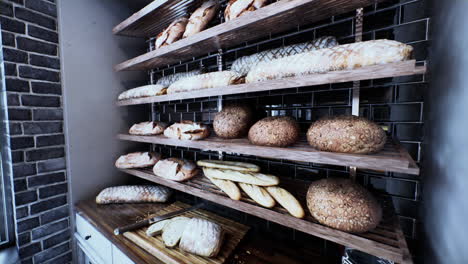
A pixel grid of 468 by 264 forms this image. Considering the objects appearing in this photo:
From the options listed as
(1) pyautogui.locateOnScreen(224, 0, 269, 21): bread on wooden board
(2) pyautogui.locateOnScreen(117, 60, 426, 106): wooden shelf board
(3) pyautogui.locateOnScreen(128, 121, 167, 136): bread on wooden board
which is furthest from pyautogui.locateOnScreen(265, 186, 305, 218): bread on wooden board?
(3) pyautogui.locateOnScreen(128, 121, 167, 136): bread on wooden board

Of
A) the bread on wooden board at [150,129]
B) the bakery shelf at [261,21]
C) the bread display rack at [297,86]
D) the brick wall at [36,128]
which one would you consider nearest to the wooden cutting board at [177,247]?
the bread display rack at [297,86]

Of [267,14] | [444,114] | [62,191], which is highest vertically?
[267,14]

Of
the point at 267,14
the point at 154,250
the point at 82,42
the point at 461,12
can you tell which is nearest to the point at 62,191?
the point at 154,250

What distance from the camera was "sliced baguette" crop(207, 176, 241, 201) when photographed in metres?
0.90

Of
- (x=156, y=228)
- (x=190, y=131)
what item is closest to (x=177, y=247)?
(x=156, y=228)

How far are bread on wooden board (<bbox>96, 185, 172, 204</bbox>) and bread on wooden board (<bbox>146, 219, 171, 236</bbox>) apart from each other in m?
0.39

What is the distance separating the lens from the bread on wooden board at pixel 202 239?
92 centimetres

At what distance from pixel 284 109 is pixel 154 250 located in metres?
0.99

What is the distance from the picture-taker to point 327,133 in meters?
0.68

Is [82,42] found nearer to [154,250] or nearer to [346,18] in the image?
[154,250]

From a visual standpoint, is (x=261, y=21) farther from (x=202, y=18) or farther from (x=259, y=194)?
(x=259, y=194)

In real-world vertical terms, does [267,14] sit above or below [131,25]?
below

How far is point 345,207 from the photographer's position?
2.15 feet

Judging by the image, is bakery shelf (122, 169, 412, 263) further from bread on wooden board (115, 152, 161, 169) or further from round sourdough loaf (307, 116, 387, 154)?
bread on wooden board (115, 152, 161, 169)
